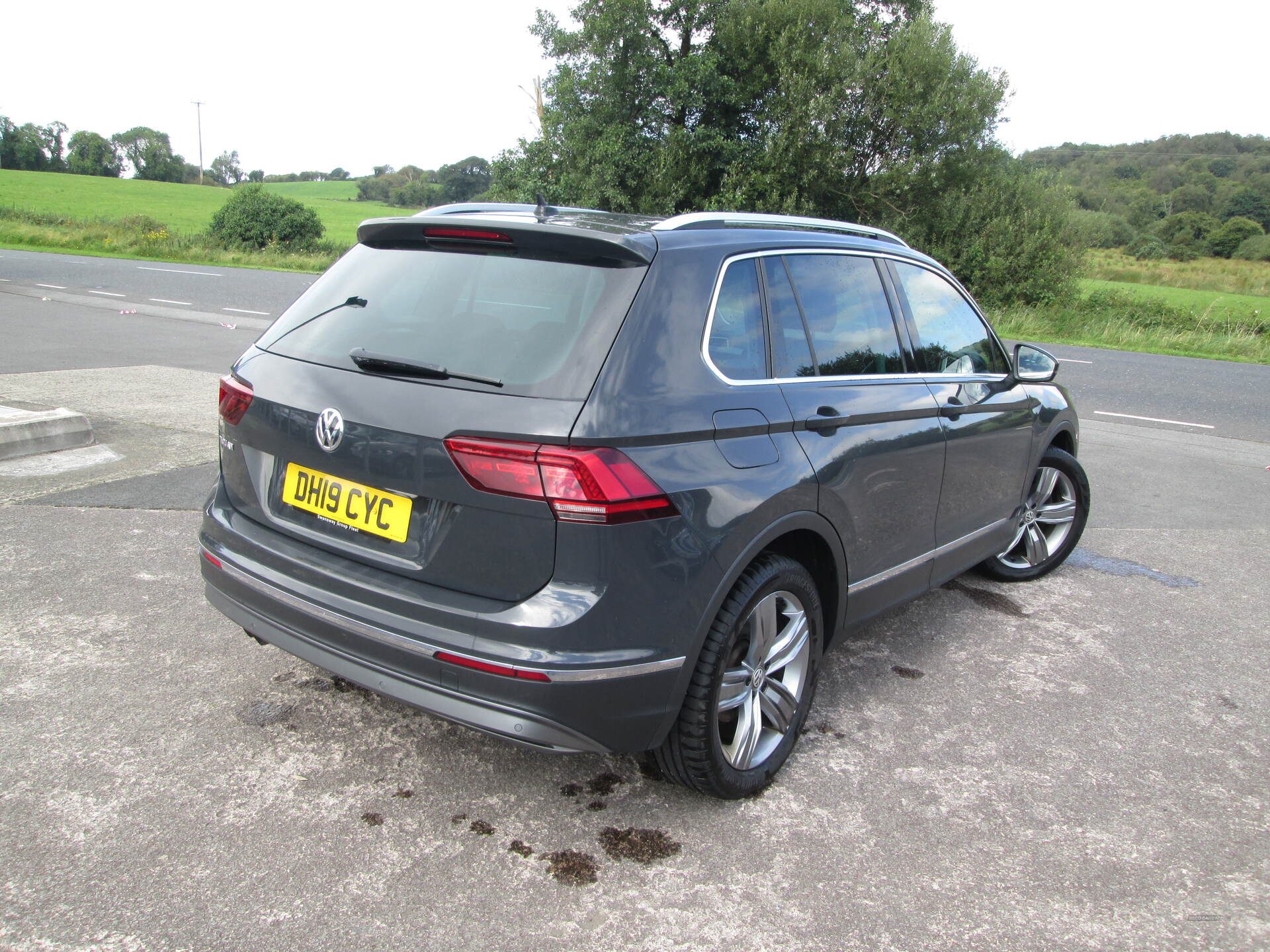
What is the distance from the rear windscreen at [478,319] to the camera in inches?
97.0

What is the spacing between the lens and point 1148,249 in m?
64.0

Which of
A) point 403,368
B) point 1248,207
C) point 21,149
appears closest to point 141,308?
point 403,368

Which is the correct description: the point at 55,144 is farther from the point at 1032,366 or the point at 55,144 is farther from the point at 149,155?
the point at 1032,366

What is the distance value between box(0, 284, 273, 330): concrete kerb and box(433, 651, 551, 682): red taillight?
483 inches

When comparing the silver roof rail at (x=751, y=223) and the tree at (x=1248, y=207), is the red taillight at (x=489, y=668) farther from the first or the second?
the tree at (x=1248, y=207)

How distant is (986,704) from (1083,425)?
Result: 7089mm

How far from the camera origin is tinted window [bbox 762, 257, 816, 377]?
9.85 feet

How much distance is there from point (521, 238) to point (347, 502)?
905mm

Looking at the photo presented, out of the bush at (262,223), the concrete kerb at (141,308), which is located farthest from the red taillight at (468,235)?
the bush at (262,223)

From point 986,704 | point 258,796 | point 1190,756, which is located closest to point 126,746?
point 258,796

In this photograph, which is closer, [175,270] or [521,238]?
[521,238]

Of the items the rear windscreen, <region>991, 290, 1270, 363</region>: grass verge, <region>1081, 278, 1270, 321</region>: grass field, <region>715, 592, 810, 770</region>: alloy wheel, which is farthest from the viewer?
<region>1081, 278, 1270, 321</region>: grass field

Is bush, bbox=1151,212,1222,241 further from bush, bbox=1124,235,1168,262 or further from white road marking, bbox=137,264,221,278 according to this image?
white road marking, bbox=137,264,221,278

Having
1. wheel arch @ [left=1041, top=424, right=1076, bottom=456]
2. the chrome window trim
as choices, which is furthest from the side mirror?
wheel arch @ [left=1041, top=424, right=1076, bottom=456]
